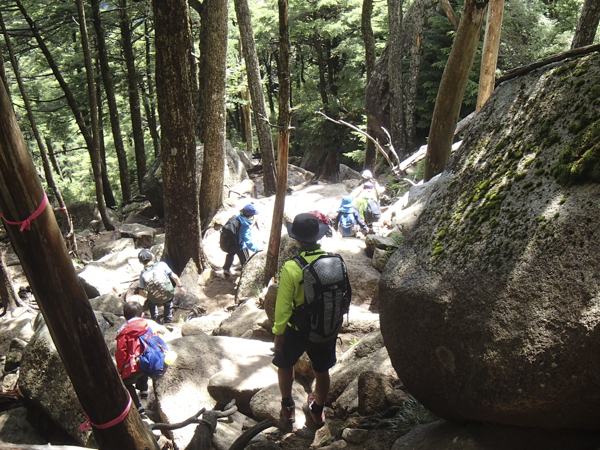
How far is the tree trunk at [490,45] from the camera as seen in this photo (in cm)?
794

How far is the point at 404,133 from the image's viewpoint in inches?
675

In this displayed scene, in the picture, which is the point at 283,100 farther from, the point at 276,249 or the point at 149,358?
the point at 149,358

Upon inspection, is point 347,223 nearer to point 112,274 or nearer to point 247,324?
point 247,324

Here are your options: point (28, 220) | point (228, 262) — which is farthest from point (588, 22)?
point (28, 220)

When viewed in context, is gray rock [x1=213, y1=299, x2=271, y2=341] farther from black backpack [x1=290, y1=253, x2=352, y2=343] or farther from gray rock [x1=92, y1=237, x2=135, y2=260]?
gray rock [x1=92, y1=237, x2=135, y2=260]

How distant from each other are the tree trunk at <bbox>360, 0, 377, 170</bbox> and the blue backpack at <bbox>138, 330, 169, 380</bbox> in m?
16.1

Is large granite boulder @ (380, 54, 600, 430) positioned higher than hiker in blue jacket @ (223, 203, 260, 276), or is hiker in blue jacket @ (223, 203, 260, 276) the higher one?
large granite boulder @ (380, 54, 600, 430)

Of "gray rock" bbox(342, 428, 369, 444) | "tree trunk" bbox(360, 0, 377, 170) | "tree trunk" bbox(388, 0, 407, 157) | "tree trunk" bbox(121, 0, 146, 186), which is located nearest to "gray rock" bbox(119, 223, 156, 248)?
"tree trunk" bbox(121, 0, 146, 186)

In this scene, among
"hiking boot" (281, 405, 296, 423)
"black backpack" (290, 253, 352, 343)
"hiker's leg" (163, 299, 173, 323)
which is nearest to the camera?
"black backpack" (290, 253, 352, 343)

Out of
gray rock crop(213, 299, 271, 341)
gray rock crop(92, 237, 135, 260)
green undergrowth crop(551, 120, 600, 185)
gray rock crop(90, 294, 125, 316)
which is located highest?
green undergrowth crop(551, 120, 600, 185)

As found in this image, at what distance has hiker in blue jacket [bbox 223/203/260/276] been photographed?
33.1ft

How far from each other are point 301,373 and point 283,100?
445cm

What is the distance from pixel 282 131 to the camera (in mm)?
7734

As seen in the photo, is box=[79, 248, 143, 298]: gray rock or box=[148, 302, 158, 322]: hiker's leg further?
box=[79, 248, 143, 298]: gray rock
